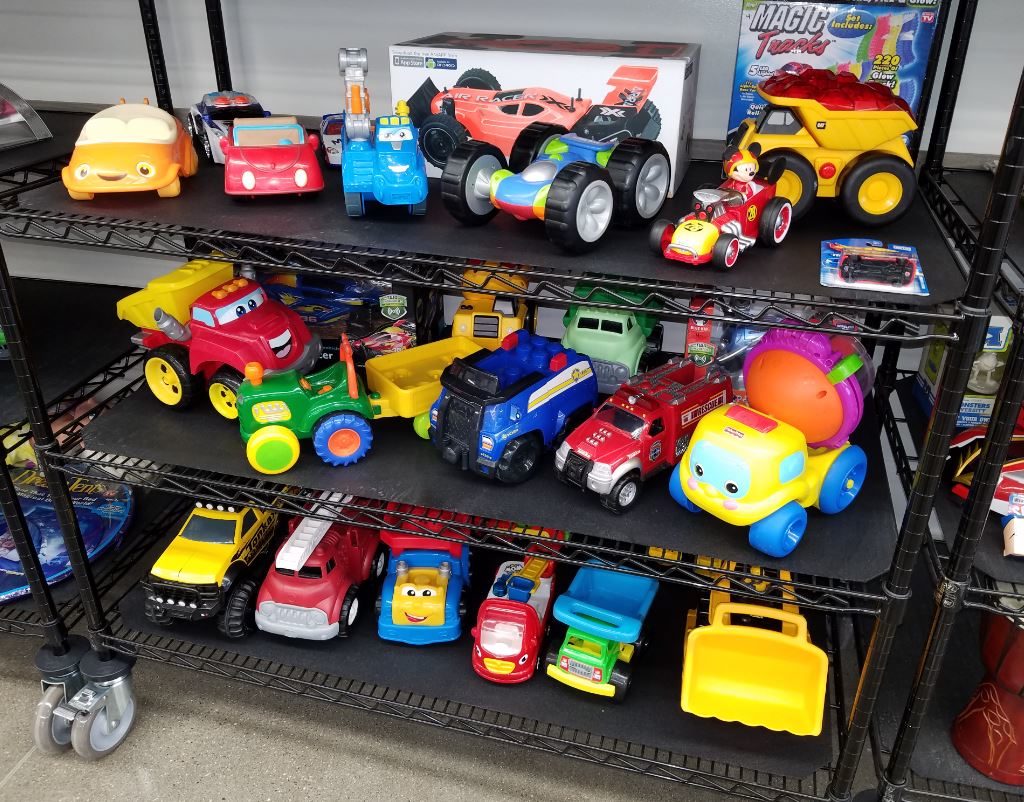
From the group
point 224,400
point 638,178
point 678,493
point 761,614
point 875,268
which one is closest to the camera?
point 875,268

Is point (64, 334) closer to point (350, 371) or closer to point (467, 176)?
point (350, 371)

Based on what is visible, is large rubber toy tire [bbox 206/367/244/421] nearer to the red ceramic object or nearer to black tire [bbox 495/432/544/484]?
black tire [bbox 495/432/544/484]

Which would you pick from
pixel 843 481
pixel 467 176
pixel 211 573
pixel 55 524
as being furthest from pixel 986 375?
pixel 55 524

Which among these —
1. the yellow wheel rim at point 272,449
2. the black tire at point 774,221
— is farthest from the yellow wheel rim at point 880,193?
the yellow wheel rim at point 272,449

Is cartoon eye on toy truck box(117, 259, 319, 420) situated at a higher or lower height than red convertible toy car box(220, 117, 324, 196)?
lower

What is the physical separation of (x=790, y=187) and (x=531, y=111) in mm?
399

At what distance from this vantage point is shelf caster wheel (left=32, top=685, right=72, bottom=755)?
158 centimetres

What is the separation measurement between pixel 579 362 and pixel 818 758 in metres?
0.73

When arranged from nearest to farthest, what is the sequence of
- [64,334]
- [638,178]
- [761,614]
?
[638,178] → [761,614] → [64,334]

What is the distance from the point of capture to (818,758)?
1.38 m

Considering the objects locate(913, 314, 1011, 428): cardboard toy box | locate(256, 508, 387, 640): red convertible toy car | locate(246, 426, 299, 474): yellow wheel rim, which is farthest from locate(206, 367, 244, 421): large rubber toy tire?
locate(913, 314, 1011, 428): cardboard toy box

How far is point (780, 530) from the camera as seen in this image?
1.19 meters

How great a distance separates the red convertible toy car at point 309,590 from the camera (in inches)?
61.7

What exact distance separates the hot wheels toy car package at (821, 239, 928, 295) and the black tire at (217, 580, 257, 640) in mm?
1134
